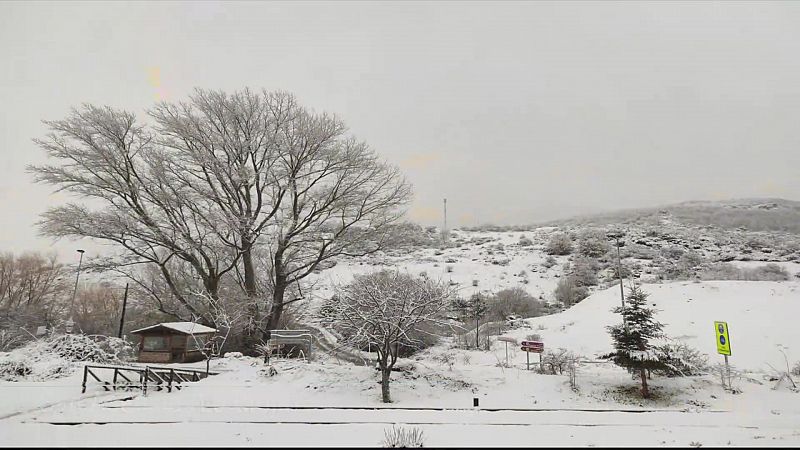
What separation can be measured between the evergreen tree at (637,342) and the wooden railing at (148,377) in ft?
45.4

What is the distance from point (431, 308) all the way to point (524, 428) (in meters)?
6.18

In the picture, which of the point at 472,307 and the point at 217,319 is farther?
the point at 472,307

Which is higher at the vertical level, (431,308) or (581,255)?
(581,255)

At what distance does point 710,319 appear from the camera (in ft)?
65.8

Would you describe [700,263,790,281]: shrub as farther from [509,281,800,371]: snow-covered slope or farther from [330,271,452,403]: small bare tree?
[330,271,452,403]: small bare tree

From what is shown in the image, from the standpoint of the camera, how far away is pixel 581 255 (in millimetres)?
38812

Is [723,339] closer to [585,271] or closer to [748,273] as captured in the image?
[748,273]

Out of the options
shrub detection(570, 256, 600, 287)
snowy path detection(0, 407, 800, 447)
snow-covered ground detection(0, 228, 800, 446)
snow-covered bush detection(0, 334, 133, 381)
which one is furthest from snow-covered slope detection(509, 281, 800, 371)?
snow-covered bush detection(0, 334, 133, 381)

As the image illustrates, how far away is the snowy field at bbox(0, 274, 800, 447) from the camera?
24.3 feet

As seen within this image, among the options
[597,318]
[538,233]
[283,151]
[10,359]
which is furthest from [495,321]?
[538,233]

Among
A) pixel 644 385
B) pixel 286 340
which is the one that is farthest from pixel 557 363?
pixel 286 340

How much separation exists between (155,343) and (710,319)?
24744 millimetres

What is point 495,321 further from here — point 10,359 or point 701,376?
point 10,359

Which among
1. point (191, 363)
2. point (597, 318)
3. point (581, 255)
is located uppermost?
point (581, 255)
